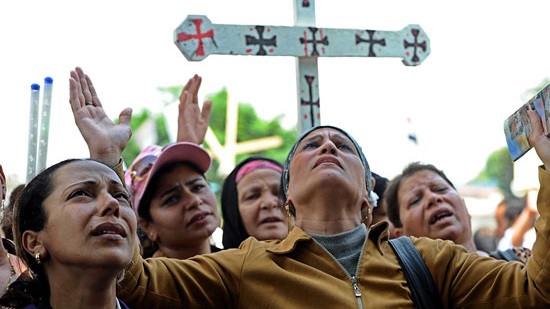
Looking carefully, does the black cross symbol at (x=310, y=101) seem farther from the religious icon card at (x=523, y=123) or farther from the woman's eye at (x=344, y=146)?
the religious icon card at (x=523, y=123)

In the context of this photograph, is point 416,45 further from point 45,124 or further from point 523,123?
point 45,124

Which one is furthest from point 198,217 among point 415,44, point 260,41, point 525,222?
point 525,222

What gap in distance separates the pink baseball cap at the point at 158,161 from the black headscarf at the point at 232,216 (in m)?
0.44

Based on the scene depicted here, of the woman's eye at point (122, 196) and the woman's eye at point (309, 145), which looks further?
the woman's eye at point (309, 145)

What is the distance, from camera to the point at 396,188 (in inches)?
177

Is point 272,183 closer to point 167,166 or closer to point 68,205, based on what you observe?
point 167,166

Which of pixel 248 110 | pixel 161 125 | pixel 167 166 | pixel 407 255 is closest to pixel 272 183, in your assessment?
pixel 167 166

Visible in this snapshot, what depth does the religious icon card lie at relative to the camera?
10.2 feet

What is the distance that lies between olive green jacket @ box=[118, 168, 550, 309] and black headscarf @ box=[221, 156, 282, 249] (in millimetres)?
1225

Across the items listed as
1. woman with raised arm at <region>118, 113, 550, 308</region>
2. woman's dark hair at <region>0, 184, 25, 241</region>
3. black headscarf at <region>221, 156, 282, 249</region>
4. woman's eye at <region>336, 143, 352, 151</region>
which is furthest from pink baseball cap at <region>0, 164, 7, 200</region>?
black headscarf at <region>221, 156, 282, 249</region>

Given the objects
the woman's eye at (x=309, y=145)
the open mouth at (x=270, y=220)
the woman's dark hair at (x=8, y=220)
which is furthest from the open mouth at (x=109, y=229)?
the open mouth at (x=270, y=220)

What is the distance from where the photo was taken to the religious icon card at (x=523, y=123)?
3107 millimetres

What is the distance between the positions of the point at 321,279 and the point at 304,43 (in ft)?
6.55

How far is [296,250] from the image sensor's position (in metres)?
3.25
